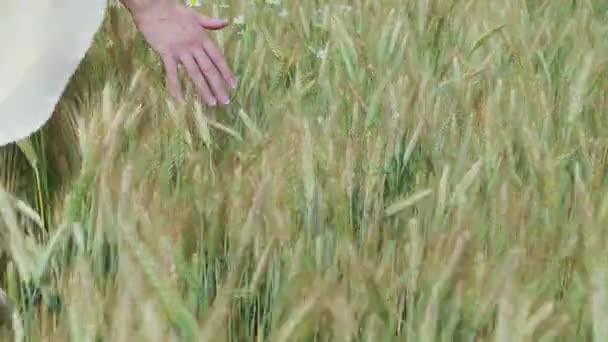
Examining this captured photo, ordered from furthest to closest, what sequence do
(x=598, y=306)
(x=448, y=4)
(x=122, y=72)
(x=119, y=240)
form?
1. (x=448, y=4)
2. (x=122, y=72)
3. (x=119, y=240)
4. (x=598, y=306)

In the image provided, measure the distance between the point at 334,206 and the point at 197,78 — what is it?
344 mm

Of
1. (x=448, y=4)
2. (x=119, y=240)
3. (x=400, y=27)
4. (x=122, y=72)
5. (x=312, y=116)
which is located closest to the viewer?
(x=119, y=240)

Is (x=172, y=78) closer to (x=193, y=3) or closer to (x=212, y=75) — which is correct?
(x=212, y=75)

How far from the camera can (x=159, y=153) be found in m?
0.93

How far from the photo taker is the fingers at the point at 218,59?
1061mm

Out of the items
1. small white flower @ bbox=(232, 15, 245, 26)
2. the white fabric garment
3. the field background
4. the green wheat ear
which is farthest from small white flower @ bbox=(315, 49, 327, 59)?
the green wheat ear

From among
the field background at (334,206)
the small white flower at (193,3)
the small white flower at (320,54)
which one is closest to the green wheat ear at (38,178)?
the field background at (334,206)

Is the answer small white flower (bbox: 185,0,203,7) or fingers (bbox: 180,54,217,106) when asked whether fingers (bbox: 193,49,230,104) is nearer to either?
fingers (bbox: 180,54,217,106)

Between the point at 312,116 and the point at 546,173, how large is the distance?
13.0 inches

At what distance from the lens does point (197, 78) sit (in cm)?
105

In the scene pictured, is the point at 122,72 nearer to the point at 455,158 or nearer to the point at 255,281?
the point at 455,158

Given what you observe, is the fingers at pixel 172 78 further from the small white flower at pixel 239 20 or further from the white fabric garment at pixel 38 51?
the small white flower at pixel 239 20

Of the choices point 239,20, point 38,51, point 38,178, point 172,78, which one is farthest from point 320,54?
point 38,178

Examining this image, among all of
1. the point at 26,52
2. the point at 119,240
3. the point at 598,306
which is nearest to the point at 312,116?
the point at 26,52
